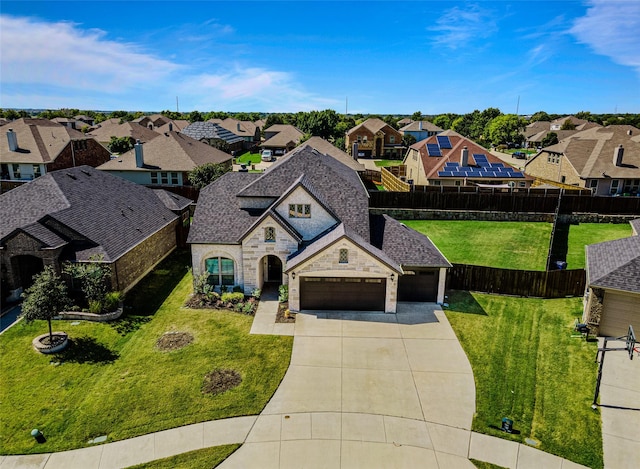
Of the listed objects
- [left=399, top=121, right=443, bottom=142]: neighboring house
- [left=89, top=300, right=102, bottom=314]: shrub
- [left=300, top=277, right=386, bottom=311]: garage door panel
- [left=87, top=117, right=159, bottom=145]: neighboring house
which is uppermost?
[left=399, top=121, right=443, bottom=142]: neighboring house

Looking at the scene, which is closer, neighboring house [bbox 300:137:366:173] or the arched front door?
the arched front door

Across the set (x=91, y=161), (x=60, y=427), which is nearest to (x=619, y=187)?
(x=60, y=427)

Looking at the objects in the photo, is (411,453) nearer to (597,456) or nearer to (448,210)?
(597,456)

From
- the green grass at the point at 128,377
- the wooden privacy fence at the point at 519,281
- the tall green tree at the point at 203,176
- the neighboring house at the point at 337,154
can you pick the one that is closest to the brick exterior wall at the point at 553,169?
the neighboring house at the point at 337,154

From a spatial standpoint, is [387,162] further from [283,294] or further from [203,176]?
[283,294]

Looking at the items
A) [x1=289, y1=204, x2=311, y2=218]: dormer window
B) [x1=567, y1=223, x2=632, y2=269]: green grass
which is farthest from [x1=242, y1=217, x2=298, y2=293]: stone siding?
[x1=567, y1=223, x2=632, y2=269]: green grass

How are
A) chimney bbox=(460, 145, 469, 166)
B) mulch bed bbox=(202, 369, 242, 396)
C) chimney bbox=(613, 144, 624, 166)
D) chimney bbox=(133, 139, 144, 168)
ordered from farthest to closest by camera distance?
chimney bbox=(460, 145, 469, 166), chimney bbox=(133, 139, 144, 168), chimney bbox=(613, 144, 624, 166), mulch bed bbox=(202, 369, 242, 396)

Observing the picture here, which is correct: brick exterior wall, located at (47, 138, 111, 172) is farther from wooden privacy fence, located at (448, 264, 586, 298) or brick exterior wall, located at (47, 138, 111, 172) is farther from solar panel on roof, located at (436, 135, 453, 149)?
wooden privacy fence, located at (448, 264, 586, 298)
